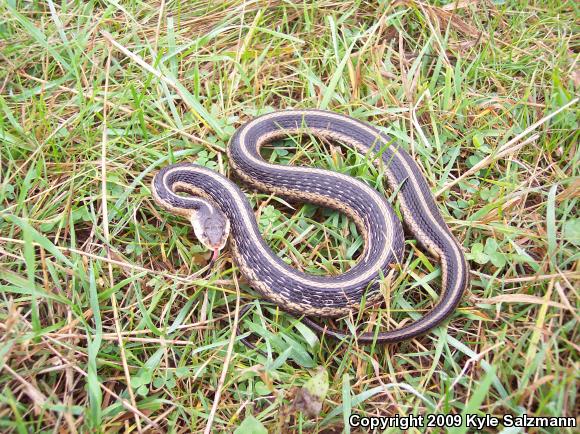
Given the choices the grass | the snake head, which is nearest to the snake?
the snake head

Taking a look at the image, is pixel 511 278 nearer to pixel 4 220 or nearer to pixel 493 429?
pixel 493 429

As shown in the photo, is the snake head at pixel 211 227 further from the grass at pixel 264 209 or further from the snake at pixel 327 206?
the grass at pixel 264 209

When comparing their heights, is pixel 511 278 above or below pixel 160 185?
below

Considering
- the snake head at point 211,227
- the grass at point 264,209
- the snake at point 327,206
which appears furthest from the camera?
the snake head at point 211,227

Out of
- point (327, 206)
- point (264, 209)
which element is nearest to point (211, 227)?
point (264, 209)

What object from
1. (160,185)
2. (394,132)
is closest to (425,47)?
(394,132)

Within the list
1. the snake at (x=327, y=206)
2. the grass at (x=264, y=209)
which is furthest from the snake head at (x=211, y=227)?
the grass at (x=264, y=209)
